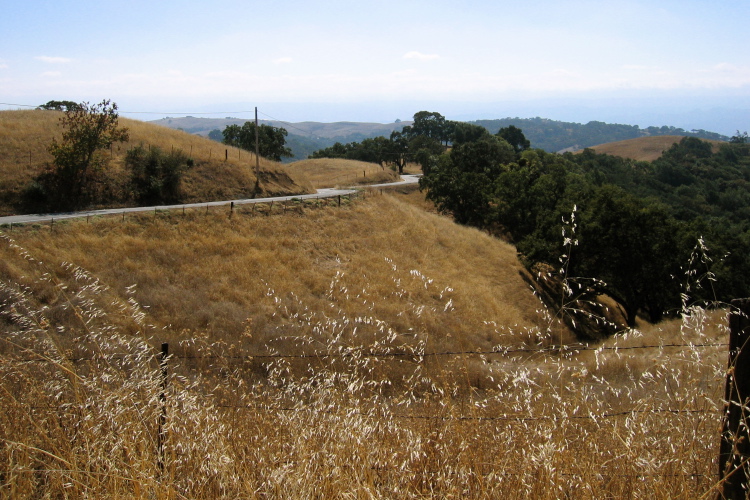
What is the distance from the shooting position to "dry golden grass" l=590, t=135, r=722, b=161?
541 ft

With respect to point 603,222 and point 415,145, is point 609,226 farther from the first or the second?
point 415,145

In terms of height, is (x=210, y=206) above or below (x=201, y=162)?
below

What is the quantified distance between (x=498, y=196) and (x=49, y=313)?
131 ft

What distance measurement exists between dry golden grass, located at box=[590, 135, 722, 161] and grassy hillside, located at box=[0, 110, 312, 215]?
503 feet

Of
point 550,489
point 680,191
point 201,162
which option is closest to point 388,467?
point 550,489

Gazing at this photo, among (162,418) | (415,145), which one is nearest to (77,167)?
(162,418)

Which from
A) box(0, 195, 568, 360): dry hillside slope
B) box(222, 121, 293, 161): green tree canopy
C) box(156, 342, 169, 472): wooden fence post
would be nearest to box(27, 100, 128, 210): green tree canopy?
box(0, 195, 568, 360): dry hillside slope

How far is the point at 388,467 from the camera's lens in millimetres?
2945

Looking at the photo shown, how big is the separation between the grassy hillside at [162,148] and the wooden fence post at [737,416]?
32693mm

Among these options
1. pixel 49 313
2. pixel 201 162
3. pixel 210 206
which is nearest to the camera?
pixel 49 313

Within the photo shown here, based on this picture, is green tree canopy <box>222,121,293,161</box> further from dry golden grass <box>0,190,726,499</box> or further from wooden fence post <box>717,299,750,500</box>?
wooden fence post <box>717,299,750,500</box>

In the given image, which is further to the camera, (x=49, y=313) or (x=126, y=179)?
(x=126, y=179)

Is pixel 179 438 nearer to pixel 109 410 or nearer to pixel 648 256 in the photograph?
pixel 109 410

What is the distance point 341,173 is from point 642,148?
14714cm
